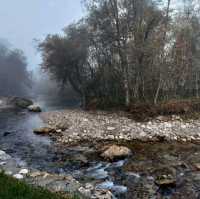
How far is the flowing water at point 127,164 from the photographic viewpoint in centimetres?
639

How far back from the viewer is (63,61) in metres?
23.9

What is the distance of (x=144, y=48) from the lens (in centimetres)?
1617

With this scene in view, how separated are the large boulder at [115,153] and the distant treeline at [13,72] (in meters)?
37.4

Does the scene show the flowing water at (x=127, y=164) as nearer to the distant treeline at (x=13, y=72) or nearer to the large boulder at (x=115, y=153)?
the large boulder at (x=115, y=153)

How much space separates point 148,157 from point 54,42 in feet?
60.1

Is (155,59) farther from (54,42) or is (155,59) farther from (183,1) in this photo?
(54,42)

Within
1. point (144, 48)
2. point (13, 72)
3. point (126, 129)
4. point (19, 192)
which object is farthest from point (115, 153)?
point (13, 72)

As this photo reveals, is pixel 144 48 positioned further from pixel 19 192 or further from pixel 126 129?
pixel 19 192

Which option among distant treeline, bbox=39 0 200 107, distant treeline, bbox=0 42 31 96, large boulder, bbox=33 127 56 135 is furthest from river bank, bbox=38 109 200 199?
distant treeline, bbox=0 42 31 96

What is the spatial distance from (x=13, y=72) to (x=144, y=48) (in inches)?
1411

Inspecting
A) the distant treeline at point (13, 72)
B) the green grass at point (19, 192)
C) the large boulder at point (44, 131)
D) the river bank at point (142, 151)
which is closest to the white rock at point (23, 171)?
the river bank at point (142, 151)

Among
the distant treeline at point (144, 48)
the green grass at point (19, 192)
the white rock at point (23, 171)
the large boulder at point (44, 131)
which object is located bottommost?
the white rock at point (23, 171)

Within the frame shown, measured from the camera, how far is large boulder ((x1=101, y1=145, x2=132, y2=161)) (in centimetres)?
875

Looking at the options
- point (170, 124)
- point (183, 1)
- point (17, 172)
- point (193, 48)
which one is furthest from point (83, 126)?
point (183, 1)
